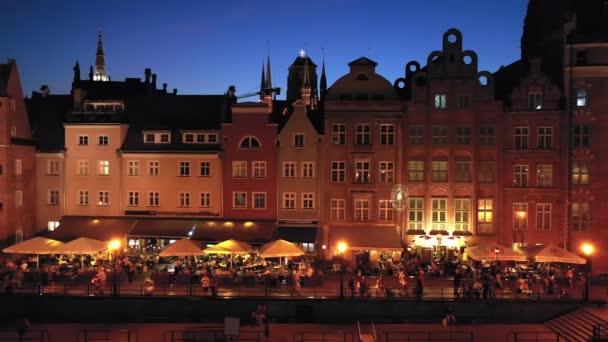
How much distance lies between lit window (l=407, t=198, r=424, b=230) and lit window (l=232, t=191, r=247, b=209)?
464 inches

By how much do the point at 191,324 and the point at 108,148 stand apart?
60.2 feet

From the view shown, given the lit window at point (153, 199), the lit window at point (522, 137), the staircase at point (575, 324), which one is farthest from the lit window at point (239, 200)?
the staircase at point (575, 324)

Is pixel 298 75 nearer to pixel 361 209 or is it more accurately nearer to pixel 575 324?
pixel 361 209

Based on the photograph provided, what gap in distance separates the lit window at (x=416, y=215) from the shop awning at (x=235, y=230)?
957 centimetres

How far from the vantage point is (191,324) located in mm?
35594

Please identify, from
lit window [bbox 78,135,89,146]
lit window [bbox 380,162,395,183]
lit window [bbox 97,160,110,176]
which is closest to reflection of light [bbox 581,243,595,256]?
lit window [bbox 380,162,395,183]

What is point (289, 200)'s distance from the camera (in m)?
46.6

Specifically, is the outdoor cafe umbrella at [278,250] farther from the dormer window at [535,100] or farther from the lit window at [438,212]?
the dormer window at [535,100]

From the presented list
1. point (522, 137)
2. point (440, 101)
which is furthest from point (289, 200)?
point (522, 137)

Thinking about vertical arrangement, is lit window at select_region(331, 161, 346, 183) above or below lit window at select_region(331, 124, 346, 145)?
below

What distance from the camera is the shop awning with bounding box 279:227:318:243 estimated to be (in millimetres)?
44344

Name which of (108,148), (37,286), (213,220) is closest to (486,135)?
(213,220)

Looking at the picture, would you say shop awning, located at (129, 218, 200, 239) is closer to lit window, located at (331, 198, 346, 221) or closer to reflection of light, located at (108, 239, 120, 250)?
reflection of light, located at (108, 239, 120, 250)

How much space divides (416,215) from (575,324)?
14.0 meters
